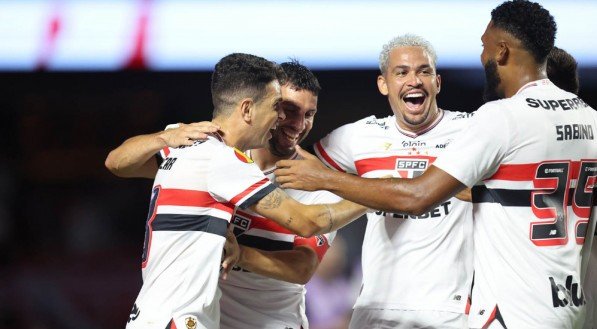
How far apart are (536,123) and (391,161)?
113cm

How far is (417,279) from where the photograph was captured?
4.82m

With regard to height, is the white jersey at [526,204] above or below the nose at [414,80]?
below

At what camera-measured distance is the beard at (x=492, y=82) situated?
4.33 metres

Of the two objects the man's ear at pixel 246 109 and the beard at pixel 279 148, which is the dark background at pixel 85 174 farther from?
the man's ear at pixel 246 109

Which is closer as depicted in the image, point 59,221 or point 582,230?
point 582,230

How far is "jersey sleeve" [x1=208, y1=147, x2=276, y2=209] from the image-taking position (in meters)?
4.13

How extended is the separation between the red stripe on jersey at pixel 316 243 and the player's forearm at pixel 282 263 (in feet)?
0.27

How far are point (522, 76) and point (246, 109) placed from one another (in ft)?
4.29

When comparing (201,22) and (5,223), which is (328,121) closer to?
(201,22)

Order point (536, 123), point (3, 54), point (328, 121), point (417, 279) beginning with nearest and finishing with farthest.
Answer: point (536, 123) → point (417, 279) → point (3, 54) → point (328, 121)

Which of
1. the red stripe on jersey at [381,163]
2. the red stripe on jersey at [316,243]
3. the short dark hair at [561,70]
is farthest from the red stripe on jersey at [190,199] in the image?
the short dark hair at [561,70]

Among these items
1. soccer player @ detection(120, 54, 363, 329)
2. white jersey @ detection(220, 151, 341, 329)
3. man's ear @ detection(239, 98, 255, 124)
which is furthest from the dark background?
soccer player @ detection(120, 54, 363, 329)

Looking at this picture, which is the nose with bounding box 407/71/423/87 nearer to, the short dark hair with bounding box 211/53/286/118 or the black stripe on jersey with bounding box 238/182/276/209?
the short dark hair with bounding box 211/53/286/118

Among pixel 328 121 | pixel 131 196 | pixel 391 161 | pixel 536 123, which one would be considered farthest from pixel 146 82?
pixel 536 123
